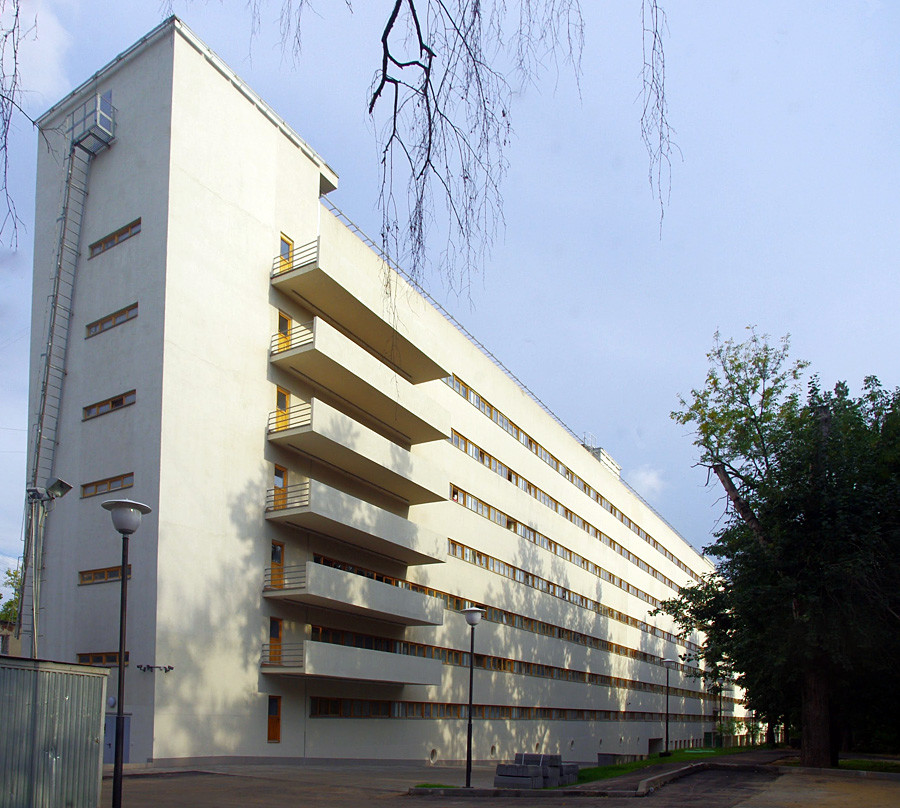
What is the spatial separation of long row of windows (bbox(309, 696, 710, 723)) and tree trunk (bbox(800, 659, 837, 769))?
13.7 m

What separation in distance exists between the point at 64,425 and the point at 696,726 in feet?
228

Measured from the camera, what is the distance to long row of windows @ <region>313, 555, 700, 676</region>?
106ft

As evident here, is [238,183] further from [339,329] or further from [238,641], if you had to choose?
[238,641]

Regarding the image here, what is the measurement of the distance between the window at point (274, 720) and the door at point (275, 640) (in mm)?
Result: 1062

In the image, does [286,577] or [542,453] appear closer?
[286,577]

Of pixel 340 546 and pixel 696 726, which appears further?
pixel 696 726

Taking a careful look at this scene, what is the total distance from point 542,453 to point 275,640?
25391mm

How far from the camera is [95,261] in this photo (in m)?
27.3

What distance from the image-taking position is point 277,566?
89.6ft

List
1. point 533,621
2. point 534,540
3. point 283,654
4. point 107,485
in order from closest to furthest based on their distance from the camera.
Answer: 1. point 107,485
2. point 283,654
3. point 533,621
4. point 534,540

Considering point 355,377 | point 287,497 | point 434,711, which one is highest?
point 355,377

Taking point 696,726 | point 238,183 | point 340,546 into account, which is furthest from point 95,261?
point 696,726

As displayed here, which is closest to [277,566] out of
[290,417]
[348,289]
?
[290,417]

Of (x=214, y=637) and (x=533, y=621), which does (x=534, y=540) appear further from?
(x=214, y=637)
